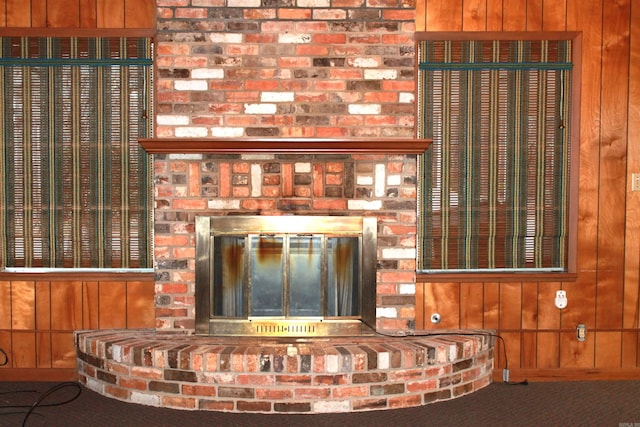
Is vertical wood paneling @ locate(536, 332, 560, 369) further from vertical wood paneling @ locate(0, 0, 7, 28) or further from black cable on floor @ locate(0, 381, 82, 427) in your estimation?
vertical wood paneling @ locate(0, 0, 7, 28)

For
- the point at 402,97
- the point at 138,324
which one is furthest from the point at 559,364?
the point at 138,324

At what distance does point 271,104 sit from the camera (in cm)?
248

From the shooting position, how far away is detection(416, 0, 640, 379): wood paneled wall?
8.63ft

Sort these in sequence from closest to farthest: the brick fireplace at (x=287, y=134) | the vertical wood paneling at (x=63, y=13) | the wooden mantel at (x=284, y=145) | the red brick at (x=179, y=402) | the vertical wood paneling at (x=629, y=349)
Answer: the red brick at (x=179, y=402)
the wooden mantel at (x=284, y=145)
the brick fireplace at (x=287, y=134)
the vertical wood paneling at (x=63, y=13)
the vertical wood paneling at (x=629, y=349)

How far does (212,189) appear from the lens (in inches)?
98.5

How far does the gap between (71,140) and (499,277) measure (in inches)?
105

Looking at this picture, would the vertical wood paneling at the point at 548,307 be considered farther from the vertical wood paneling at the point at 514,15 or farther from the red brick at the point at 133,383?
the red brick at the point at 133,383

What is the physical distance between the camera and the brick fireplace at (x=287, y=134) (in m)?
2.46

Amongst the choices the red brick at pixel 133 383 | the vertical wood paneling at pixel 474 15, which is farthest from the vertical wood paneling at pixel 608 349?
the red brick at pixel 133 383

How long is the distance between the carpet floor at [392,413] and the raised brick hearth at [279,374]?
53 millimetres

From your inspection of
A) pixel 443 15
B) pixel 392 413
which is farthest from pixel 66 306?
pixel 443 15

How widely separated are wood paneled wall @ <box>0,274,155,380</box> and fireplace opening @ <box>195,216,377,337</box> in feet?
1.41

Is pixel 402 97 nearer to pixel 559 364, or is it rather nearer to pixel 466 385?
pixel 466 385

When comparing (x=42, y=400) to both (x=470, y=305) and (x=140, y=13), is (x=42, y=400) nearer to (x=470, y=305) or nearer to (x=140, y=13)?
(x=140, y=13)
